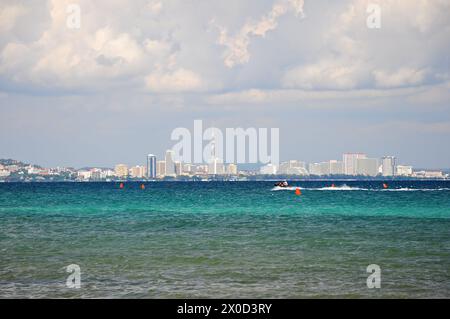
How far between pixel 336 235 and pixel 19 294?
21.3 metres

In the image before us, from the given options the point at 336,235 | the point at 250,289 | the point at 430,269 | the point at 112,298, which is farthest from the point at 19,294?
the point at 336,235

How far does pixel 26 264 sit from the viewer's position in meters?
25.7

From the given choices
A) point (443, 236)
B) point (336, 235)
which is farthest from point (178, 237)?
point (443, 236)

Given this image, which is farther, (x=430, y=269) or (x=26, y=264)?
(x=26, y=264)
